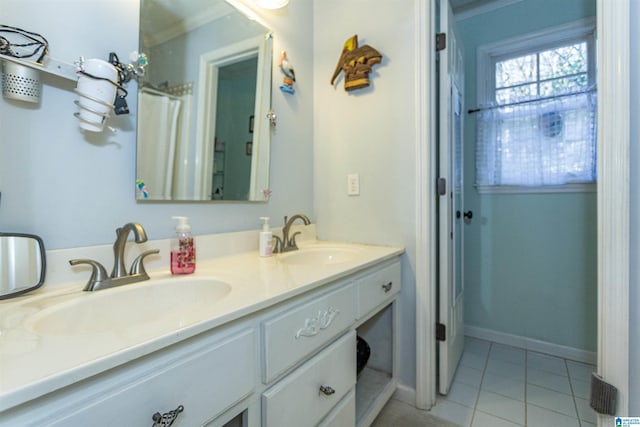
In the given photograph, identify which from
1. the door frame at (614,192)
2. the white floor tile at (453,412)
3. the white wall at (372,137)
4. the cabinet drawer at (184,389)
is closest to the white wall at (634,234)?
the door frame at (614,192)

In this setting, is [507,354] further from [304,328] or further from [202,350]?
[202,350]

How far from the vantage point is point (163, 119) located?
104 cm

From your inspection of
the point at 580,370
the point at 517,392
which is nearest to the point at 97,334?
the point at 517,392

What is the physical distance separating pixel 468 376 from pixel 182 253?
5.80 ft

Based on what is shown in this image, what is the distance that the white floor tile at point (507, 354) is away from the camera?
6.34ft

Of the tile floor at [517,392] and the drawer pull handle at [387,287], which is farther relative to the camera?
the tile floor at [517,392]

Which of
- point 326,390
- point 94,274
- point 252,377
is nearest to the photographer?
point 252,377

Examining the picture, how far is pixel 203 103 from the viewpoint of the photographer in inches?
46.6

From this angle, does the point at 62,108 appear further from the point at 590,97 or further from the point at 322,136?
the point at 590,97

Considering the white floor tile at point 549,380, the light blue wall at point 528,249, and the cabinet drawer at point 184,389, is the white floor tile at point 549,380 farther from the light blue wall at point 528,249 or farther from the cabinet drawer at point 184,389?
the cabinet drawer at point 184,389

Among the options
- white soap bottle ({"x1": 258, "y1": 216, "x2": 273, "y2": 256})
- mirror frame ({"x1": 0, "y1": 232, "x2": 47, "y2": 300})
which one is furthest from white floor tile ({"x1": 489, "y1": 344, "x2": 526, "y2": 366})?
mirror frame ({"x1": 0, "y1": 232, "x2": 47, "y2": 300})

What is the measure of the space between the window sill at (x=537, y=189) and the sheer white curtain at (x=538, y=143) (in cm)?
2

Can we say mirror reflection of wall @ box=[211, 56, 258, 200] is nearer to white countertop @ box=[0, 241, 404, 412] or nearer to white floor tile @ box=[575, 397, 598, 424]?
white countertop @ box=[0, 241, 404, 412]

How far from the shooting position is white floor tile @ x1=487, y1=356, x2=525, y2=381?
1.74 meters
